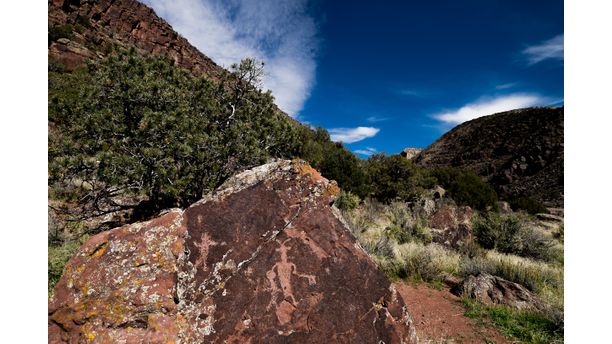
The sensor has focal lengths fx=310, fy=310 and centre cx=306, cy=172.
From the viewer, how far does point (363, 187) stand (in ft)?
51.9

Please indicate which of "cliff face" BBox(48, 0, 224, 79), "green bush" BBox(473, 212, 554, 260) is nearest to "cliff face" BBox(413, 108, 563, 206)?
"green bush" BBox(473, 212, 554, 260)

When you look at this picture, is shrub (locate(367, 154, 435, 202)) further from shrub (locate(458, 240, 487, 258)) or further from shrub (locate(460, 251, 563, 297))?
shrub (locate(460, 251, 563, 297))

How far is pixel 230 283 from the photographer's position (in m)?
2.54

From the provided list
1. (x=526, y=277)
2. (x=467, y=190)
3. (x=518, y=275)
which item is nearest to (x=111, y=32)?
(x=467, y=190)

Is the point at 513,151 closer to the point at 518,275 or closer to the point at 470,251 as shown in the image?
the point at 470,251

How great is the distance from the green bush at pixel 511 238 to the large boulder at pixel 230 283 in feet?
30.5

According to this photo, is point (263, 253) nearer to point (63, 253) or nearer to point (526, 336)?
point (526, 336)

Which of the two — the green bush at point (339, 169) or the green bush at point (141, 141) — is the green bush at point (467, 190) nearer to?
the green bush at point (339, 169)

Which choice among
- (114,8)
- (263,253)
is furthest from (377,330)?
(114,8)

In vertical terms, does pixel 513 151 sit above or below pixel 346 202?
above

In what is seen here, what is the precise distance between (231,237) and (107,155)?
4.28 meters

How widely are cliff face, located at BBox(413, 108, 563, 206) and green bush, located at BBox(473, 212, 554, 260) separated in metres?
21.7

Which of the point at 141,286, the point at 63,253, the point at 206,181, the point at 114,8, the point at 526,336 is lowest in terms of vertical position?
the point at 526,336

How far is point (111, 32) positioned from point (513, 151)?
163 ft
